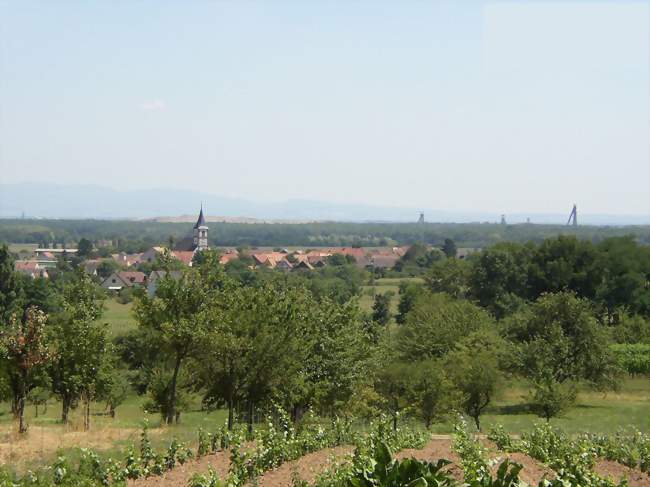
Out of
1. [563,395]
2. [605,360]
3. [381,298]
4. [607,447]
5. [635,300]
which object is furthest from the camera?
[381,298]

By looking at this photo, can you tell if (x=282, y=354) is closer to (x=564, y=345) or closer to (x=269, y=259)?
(x=564, y=345)

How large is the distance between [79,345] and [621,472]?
1591 centimetres

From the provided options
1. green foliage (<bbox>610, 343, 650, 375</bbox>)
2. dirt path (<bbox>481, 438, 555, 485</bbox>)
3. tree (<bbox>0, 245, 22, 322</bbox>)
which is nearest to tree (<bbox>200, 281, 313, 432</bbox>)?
dirt path (<bbox>481, 438, 555, 485</bbox>)

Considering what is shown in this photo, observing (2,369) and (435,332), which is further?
(435,332)

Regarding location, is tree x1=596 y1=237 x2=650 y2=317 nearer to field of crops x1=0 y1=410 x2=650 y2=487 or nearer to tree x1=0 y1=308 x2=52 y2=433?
field of crops x1=0 y1=410 x2=650 y2=487

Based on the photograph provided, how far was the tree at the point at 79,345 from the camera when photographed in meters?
24.6

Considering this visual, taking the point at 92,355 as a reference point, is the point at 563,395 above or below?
below

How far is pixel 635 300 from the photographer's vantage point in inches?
2751

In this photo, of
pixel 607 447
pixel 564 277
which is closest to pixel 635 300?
pixel 564 277

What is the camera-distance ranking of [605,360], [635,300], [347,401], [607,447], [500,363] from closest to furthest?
[607,447] < [347,401] < [500,363] < [605,360] < [635,300]

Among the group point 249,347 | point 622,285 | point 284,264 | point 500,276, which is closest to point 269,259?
point 284,264

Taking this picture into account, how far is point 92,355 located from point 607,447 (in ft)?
49.9

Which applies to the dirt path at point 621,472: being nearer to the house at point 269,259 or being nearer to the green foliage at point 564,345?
Answer: the green foliage at point 564,345

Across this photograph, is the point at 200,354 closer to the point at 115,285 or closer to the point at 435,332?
the point at 435,332
